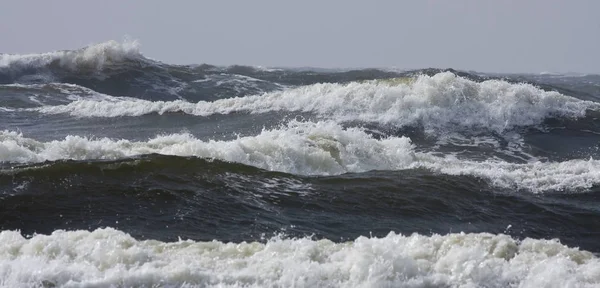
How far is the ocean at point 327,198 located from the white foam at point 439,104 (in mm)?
55

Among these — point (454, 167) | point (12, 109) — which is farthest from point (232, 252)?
point (12, 109)

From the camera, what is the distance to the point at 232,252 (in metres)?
6.52

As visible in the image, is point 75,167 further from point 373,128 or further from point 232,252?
point 373,128

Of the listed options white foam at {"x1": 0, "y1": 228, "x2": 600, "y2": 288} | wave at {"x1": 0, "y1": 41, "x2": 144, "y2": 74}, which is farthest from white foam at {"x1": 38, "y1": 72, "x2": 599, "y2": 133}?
wave at {"x1": 0, "y1": 41, "x2": 144, "y2": 74}

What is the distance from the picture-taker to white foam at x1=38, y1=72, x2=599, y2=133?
18.3 metres

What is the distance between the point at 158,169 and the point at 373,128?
871cm

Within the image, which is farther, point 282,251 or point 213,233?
point 213,233

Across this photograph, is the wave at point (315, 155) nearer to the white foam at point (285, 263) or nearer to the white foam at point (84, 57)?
the white foam at point (285, 263)

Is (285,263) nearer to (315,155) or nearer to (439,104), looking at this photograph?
(315,155)

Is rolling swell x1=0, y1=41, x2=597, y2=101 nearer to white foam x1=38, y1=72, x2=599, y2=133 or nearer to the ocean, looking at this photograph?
white foam x1=38, y1=72, x2=599, y2=133

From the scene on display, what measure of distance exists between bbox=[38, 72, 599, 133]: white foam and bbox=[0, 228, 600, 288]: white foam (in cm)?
1115

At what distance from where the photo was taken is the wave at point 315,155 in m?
11.0

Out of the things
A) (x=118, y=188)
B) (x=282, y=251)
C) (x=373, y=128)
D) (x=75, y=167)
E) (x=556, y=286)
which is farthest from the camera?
(x=373, y=128)

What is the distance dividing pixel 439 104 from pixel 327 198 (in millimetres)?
10270
